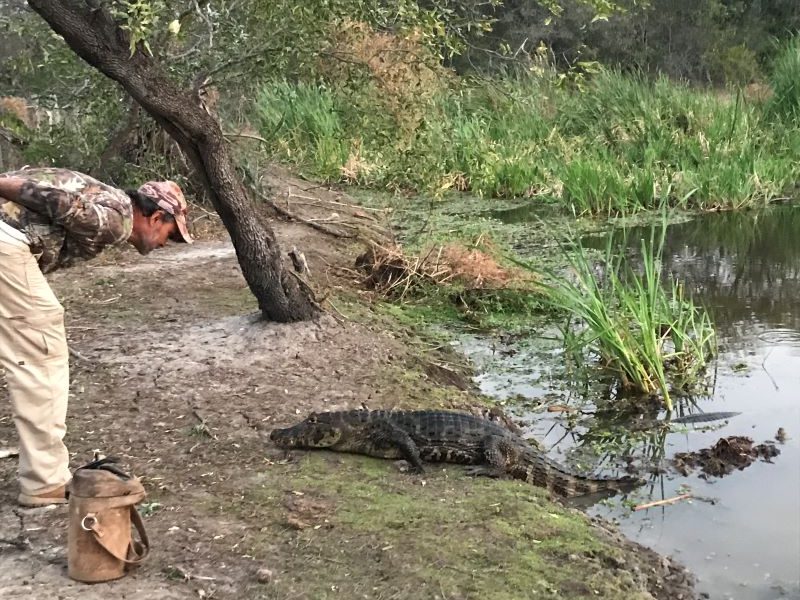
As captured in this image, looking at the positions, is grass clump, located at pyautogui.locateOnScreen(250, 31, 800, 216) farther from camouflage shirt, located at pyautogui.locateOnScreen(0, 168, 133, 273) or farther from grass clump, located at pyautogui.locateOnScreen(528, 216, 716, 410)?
camouflage shirt, located at pyautogui.locateOnScreen(0, 168, 133, 273)

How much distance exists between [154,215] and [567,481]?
2.45 metres

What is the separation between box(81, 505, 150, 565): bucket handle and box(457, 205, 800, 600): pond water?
221 centimetres

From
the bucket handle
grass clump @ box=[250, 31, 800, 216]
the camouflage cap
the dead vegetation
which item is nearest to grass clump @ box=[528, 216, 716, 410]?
the dead vegetation

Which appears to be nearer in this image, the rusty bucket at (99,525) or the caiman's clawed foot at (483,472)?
the rusty bucket at (99,525)

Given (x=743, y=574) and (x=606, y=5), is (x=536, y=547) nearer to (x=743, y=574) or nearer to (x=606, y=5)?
(x=743, y=574)

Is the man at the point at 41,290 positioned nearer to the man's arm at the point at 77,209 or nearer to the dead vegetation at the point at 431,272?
the man's arm at the point at 77,209

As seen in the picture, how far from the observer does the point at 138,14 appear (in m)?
3.78

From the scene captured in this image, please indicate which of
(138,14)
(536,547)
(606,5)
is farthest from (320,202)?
(536,547)

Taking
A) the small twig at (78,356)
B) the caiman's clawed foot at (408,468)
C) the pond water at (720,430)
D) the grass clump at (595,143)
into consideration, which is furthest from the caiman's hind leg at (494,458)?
the grass clump at (595,143)

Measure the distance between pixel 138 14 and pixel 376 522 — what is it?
2.35 meters

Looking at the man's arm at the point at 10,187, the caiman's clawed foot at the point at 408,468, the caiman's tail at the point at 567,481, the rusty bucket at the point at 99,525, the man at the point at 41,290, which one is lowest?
the caiman's tail at the point at 567,481

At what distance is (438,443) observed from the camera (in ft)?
15.0

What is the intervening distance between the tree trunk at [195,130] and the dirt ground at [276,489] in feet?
0.78

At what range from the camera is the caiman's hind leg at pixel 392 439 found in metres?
4.49
